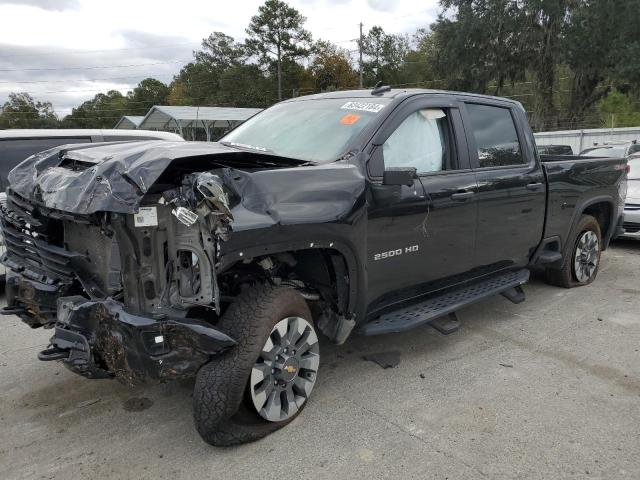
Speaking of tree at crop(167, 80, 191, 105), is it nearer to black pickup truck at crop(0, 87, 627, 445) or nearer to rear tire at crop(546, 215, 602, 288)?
rear tire at crop(546, 215, 602, 288)

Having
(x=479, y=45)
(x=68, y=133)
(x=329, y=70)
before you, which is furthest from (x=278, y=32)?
(x=68, y=133)

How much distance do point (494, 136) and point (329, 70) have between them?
57306 millimetres

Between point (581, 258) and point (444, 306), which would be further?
point (581, 258)

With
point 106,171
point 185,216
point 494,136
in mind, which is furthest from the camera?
point 494,136

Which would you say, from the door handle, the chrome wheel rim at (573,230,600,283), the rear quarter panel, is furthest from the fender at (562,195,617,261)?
the door handle

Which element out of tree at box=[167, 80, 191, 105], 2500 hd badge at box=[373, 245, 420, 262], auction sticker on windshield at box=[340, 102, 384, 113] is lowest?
2500 hd badge at box=[373, 245, 420, 262]

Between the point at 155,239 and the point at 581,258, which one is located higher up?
the point at 155,239

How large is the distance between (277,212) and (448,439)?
63.4 inches

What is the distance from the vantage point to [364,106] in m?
3.88

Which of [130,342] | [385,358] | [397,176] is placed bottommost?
[385,358]

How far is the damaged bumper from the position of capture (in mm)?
2525

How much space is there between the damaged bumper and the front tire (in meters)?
0.13

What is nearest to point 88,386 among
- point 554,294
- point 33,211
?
point 33,211

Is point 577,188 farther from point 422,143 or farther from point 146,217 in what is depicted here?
point 146,217
